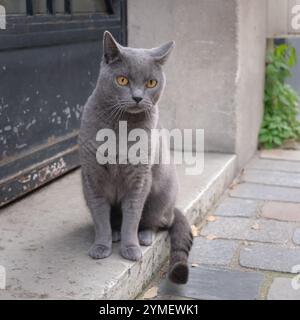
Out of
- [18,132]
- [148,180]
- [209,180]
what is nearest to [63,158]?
[18,132]

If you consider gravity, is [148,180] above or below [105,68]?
below

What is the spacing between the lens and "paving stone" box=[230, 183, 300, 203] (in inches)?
147

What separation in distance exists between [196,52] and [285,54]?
1591 mm

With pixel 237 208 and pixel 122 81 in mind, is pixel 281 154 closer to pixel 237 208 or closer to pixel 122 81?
pixel 237 208

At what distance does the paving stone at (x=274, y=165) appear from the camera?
4.37 meters

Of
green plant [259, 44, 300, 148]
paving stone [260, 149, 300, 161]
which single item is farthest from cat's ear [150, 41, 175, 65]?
green plant [259, 44, 300, 148]

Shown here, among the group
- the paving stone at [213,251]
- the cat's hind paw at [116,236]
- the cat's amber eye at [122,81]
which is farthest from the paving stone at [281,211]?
the cat's amber eye at [122,81]

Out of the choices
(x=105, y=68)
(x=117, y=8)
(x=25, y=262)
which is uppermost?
(x=117, y=8)

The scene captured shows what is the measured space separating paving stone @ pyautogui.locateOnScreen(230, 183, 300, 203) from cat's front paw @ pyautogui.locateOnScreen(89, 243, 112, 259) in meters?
1.57

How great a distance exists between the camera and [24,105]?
309 cm

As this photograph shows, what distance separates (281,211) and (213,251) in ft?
2.48

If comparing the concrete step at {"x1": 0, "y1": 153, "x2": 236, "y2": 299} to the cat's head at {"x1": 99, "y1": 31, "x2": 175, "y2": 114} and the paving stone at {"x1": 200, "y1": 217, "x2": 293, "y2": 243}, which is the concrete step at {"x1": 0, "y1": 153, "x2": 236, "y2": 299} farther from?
the cat's head at {"x1": 99, "y1": 31, "x2": 175, "y2": 114}
